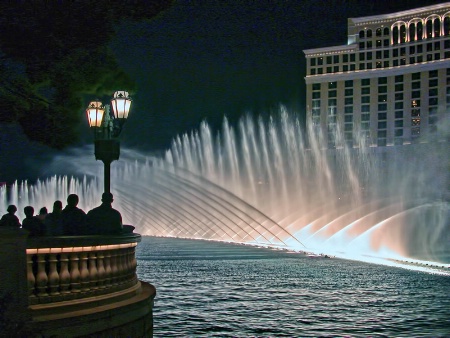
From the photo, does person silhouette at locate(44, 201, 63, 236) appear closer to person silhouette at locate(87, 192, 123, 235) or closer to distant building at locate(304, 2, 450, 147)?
person silhouette at locate(87, 192, 123, 235)

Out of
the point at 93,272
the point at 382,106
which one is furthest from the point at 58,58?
the point at 382,106

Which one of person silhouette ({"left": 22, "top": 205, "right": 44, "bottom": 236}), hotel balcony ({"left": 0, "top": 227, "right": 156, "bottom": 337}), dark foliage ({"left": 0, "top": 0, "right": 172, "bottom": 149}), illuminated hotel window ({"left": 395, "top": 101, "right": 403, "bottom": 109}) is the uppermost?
illuminated hotel window ({"left": 395, "top": 101, "right": 403, "bottom": 109})

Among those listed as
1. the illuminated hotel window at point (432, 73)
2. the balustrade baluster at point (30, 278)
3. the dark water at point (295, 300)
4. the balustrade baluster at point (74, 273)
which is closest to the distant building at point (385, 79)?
the illuminated hotel window at point (432, 73)

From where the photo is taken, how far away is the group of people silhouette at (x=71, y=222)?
1058 cm

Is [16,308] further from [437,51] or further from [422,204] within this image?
[437,51]

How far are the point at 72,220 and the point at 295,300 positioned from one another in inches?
327

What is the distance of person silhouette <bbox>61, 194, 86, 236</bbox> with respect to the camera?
11258 mm

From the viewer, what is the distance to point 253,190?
62781 millimetres

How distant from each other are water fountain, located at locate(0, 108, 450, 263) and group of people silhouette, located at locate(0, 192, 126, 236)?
A: 1028 inches

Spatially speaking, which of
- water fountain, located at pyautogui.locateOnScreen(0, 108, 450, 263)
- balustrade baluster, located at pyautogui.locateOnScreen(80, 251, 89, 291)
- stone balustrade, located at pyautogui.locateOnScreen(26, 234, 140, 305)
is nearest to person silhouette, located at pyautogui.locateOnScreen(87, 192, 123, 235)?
stone balustrade, located at pyautogui.locateOnScreen(26, 234, 140, 305)

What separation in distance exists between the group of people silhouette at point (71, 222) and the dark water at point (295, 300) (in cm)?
290

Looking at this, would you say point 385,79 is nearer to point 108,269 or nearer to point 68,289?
point 108,269

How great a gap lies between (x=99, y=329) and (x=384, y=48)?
119190mm

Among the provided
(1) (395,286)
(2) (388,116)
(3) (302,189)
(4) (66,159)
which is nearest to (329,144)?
(2) (388,116)
